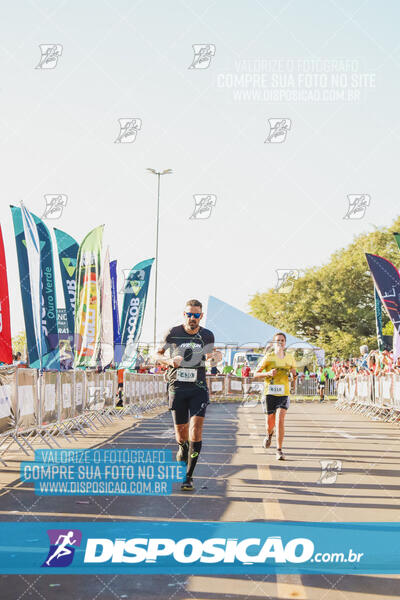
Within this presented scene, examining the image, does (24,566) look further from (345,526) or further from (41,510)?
(345,526)

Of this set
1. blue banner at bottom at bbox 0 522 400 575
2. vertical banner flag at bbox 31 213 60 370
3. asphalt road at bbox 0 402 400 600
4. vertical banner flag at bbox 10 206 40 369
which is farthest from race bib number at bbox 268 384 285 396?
vertical banner flag at bbox 31 213 60 370

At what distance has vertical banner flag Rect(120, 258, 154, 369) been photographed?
28.1 meters

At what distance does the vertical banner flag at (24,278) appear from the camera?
49.6ft

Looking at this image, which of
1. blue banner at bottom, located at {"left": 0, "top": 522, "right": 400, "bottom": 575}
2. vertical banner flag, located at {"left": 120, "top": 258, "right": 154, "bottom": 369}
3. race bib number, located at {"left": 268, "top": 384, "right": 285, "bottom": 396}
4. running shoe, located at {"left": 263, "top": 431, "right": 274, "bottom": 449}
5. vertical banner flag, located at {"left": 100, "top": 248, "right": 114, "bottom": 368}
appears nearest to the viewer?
blue banner at bottom, located at {"left": 0, "top": 522, "right": 400, "bottom": 575}

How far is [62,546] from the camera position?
19.2 ft

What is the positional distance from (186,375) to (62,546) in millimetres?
3340

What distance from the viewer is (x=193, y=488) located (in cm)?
875

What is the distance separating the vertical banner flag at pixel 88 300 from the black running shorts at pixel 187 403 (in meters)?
11.6

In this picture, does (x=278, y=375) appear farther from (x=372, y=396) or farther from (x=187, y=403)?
(x=372, y=396)

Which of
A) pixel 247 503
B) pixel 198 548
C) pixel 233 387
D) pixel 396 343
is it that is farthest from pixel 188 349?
pixel 233 387

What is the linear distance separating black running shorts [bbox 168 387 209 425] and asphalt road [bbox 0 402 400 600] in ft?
2.69

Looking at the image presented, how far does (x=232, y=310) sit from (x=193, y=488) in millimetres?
37207

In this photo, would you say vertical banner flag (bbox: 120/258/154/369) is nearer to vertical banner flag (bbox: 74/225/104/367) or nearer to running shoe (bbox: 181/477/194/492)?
vertical banner flag (bbox: 74/225/104/367)

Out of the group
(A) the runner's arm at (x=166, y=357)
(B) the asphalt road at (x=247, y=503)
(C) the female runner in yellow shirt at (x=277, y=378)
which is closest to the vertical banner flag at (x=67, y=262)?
(B) the asphalt road at (x=247, y=503)
